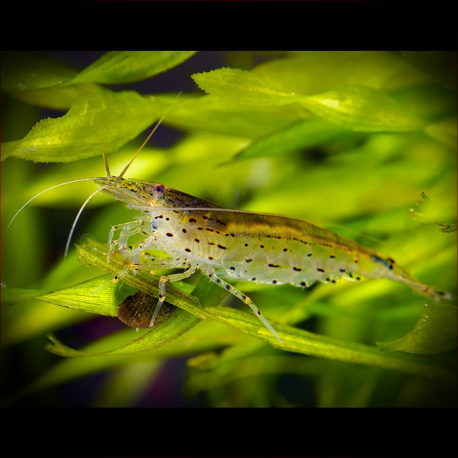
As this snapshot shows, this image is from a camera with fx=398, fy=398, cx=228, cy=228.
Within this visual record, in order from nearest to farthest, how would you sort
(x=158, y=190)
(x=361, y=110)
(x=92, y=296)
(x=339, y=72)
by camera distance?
(x=92, y=296) → (x=158, y=190) → (x=361, y=110) → (x=339, y=72)

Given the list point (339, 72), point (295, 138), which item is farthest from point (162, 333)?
point (339, 72)

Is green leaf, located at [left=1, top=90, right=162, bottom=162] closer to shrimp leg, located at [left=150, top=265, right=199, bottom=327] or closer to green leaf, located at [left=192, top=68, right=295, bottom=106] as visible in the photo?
green leaf, located at [left=192, top=68, right=295, bottom=106]

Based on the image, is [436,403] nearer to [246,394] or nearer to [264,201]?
[246,394]

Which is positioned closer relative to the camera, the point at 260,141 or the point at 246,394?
the point at 260,141

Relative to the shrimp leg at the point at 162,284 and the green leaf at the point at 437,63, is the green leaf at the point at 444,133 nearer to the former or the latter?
the green leaf at the point at 437,63

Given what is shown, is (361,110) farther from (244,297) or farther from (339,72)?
(244,297)

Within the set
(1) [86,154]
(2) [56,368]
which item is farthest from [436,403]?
(1) [86,154]
